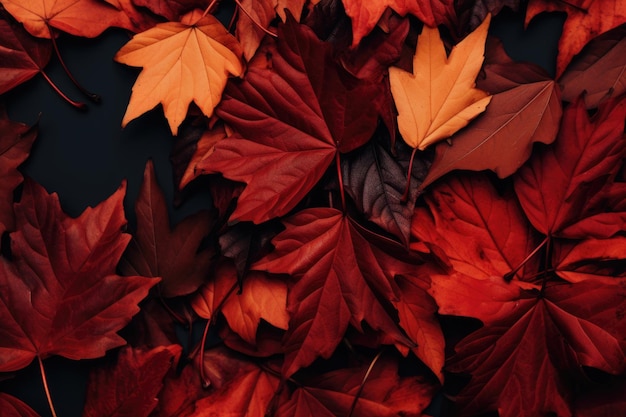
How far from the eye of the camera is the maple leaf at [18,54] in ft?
1.85

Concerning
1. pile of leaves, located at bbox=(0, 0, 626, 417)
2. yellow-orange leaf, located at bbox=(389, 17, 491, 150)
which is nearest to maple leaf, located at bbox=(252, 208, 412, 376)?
pile of leaves, located at bbox=(0, 0, 626, 417)

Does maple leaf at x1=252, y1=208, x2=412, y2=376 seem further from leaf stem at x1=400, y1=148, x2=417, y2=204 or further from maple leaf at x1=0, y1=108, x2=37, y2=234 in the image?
maple leaf at x1=0, y1=108, x2=37, y2=234

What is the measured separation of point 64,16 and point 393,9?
0.31 metres

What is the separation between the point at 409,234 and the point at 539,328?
0.47ft

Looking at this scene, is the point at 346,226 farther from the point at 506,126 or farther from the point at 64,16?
the point at 64,16

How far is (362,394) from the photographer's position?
1.80 feet

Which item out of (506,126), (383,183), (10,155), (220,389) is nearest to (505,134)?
(506,126)

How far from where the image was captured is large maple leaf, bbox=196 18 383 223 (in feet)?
1.68

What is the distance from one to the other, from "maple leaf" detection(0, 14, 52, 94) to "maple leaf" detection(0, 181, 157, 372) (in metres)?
0.12

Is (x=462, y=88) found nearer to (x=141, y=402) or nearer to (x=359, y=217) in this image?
(x=359, y=217)

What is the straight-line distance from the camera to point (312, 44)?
1.66ft

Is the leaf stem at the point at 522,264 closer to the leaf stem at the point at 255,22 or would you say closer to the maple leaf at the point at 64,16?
the leaf stem at the point at 255,22

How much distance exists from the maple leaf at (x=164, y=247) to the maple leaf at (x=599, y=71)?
1.16 feet

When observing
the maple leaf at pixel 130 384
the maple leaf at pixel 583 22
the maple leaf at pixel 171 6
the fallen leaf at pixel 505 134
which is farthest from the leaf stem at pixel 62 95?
the maple leaf at pixel 583 22
